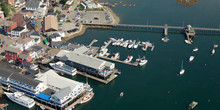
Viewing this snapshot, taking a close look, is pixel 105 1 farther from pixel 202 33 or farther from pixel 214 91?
pixel 214 91

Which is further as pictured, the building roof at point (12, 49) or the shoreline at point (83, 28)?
the shoreline at point (83, 28)

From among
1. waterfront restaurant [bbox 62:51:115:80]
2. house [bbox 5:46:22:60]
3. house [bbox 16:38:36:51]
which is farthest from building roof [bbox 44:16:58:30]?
waterfront restaurant [bbox 62:51:115:80]

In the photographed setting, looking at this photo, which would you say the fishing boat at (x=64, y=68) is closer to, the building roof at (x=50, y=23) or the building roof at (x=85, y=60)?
the building roof at (x=85, y=60)

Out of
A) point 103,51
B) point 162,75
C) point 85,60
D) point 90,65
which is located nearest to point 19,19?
point 103,51

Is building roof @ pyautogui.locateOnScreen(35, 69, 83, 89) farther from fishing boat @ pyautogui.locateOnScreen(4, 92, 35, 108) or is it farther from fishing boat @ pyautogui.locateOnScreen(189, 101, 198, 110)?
fishing boat @ pyautogui.locateOnScreen(189, 101, 198, 110)

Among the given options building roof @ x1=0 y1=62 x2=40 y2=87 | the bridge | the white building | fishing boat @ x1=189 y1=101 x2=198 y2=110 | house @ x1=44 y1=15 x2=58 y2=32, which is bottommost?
fishing boat @ x1=189 y1=101 x2=198 y2=110

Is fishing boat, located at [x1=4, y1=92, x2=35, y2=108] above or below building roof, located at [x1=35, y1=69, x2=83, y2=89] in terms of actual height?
below

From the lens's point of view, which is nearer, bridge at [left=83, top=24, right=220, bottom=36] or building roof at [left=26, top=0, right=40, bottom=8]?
bridge at [left=83, top=24, right=220, bottom=36]

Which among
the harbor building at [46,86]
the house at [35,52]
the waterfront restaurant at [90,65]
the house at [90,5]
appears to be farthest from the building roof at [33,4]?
Result: the harbor building at [46,86]
